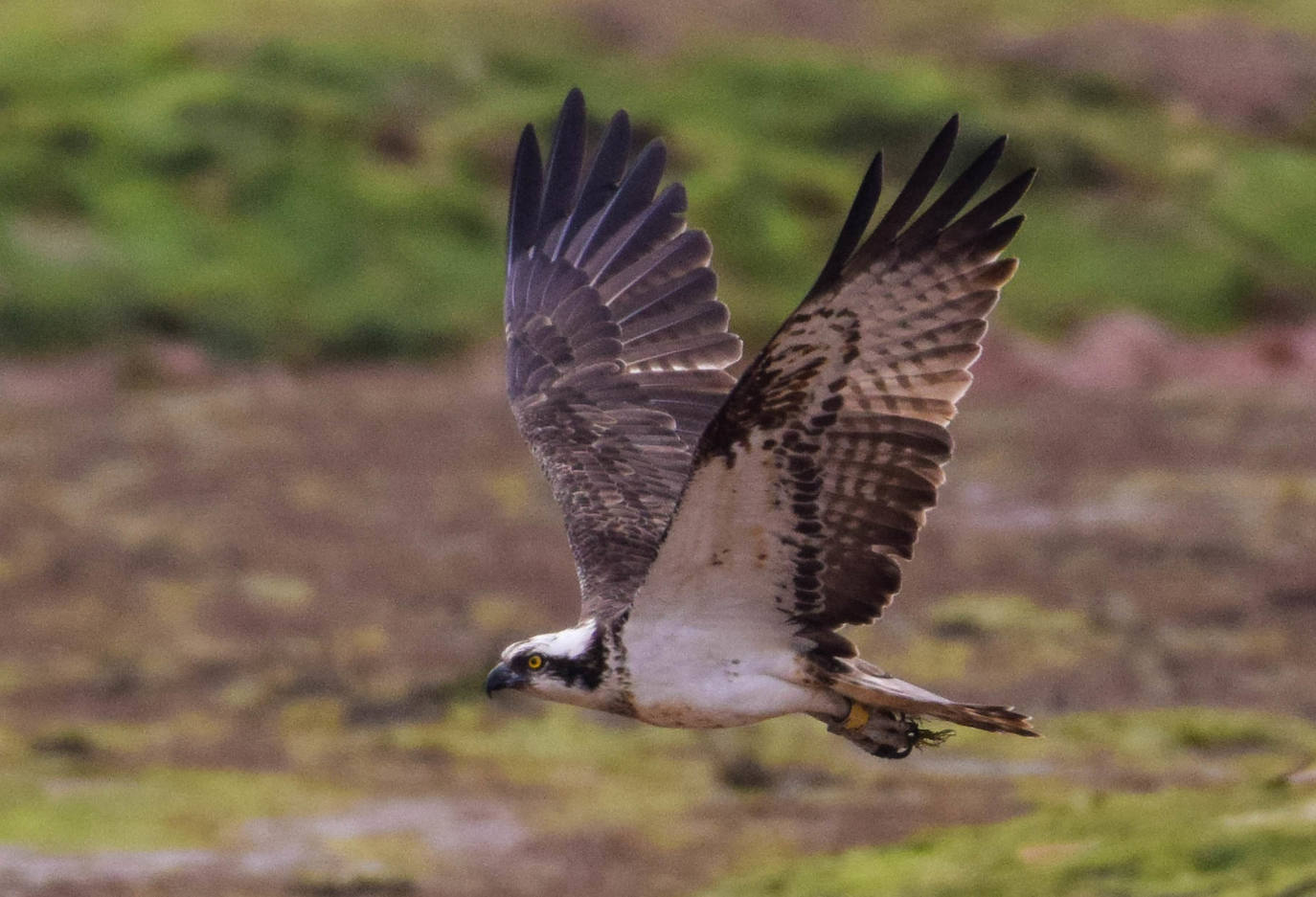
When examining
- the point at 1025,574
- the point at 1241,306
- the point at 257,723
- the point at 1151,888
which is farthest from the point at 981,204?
the point at 1241,306

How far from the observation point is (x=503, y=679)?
928 centimetres

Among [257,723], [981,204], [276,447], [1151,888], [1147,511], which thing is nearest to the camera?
[981,204]

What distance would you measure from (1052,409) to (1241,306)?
21.3 ft

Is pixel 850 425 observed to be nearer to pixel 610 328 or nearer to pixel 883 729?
pixel 883 729

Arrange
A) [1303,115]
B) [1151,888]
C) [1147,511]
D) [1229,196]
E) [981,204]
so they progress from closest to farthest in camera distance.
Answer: [981,204] < [1151,888] < [1147,511] < [1229,196] < [1303,115]

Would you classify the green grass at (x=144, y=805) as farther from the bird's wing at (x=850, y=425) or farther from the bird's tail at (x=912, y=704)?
the bird's wing at (x=850, y=425)

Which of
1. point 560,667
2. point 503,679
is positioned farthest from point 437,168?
point 560,667

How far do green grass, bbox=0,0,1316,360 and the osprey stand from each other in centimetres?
2064

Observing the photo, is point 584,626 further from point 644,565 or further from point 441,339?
point 441,339

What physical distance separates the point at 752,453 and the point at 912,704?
1.28 metres

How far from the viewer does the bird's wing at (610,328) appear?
1077 centimetres

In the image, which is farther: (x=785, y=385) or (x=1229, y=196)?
(x=1229, y=196)

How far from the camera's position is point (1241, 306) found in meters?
34.1

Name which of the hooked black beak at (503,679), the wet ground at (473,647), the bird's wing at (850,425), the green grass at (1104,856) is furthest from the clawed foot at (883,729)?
the wet ground at (473,647)
